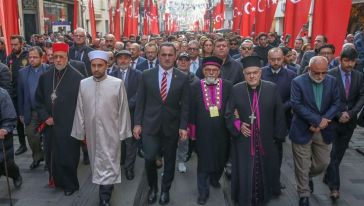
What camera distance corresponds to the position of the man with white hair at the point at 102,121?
16.7 ft

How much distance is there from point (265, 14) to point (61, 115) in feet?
30.5

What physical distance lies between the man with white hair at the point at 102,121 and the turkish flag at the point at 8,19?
3020mm

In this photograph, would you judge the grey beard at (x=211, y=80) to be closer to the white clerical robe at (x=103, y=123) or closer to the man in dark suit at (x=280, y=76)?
the white clerical robe at (x=103, y=123)

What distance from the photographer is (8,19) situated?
759 cm

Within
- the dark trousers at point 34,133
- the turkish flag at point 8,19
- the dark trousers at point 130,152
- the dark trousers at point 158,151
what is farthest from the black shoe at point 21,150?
the dark trousers at point 158,151

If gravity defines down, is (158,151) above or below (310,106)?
below

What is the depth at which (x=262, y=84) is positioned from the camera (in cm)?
500

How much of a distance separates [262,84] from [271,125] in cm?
50

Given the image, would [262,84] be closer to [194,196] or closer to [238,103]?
[238,103]

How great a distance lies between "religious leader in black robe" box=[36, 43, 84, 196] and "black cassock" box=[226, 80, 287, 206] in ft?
7.04

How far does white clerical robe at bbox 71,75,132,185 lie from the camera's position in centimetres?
509

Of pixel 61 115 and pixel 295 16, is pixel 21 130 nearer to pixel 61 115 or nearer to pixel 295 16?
pixel 61 115

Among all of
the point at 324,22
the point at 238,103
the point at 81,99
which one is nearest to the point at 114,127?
the point at 81,99

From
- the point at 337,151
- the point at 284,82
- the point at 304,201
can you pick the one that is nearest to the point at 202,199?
the point at 304,201
